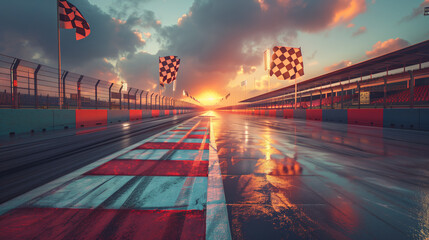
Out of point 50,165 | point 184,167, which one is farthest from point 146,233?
point 50,165

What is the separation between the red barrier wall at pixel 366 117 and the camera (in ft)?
23.0

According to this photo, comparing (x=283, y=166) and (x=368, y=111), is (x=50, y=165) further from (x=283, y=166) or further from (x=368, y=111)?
(x=368, y=111)

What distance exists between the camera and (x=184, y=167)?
2.22m

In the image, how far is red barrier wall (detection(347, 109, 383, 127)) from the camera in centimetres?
700

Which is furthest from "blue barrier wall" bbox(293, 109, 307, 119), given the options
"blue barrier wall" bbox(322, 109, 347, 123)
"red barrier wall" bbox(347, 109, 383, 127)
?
"red barrier wall" bbox(347, 109, 383, 127)

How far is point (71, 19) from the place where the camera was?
661 cm

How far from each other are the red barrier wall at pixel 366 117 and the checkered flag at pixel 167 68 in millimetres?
13580

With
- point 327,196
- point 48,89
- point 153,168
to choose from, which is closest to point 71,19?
point 48,89

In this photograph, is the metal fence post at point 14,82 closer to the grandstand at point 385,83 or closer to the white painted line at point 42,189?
the white painted line at point 42,189

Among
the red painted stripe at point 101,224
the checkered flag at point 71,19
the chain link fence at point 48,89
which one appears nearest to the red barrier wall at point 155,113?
the chain link fence at point 48,89

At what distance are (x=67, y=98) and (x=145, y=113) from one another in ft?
27.0

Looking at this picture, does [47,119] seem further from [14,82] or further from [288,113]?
[288,113]

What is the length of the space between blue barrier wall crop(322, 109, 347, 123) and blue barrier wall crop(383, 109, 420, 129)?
2.01 m

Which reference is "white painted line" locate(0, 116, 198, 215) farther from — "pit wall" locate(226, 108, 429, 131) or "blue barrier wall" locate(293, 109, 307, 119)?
"blue barrier wall" locate(293, 109, 307, 119)
